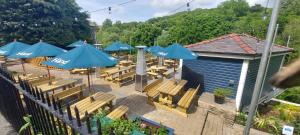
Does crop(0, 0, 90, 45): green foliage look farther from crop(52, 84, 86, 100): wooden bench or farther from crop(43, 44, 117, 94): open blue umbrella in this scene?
crop(43, 44, 117, 94): open blue umbrella

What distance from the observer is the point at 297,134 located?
815 centimetres

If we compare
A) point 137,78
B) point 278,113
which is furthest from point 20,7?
point 278,113

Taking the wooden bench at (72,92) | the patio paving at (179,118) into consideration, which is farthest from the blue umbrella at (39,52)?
the patio paving at (179,118)

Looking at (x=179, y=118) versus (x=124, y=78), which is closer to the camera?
(x=179, y=118)

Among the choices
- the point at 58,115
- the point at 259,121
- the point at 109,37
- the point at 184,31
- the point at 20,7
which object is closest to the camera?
the point at 58,115

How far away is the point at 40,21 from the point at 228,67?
19.5 meters

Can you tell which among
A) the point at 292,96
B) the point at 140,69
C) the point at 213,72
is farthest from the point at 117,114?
the point at 292,96

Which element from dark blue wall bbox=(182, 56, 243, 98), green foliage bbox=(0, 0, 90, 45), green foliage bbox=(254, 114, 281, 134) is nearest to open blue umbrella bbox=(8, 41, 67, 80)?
dark blue wall bbox=(182, 56, 243, 98)

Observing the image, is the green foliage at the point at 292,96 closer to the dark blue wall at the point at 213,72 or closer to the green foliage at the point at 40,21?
the dark blue wall at the point at 213,72

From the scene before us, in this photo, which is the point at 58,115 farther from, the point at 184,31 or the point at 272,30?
the point at 184,31

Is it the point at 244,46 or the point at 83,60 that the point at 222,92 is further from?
the point at 83,60

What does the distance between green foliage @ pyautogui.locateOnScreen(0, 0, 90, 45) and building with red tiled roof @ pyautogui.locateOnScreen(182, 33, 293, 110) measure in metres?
16.3

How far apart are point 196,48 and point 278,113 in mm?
7075

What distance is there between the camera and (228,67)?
8164 mm
